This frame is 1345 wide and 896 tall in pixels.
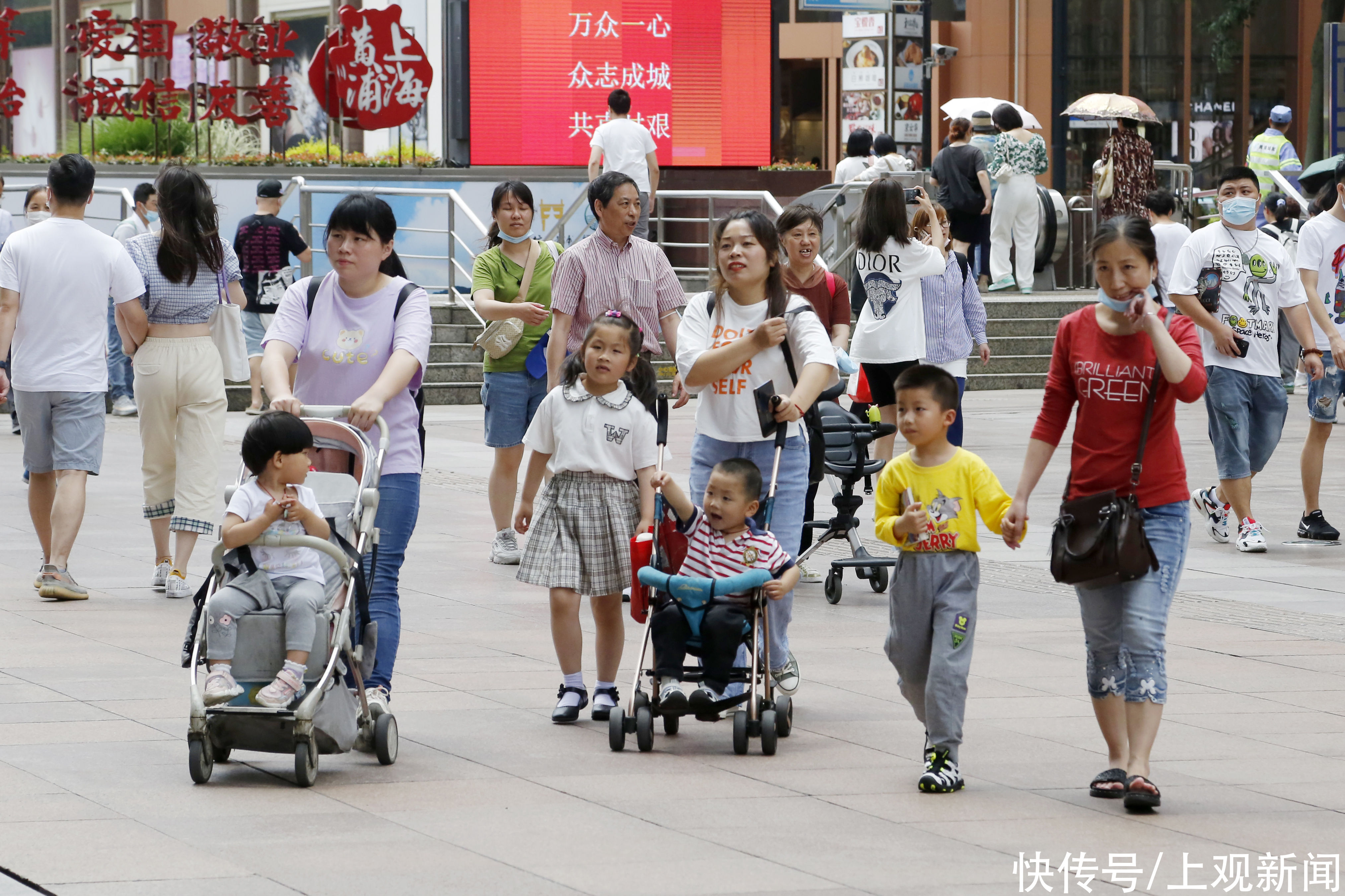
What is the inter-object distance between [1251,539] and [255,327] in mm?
10518

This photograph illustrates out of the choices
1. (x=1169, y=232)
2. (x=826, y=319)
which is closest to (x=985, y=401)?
(x=1169, y=232)

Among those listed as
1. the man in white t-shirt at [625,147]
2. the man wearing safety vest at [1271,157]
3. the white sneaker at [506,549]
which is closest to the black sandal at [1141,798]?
the white sneaker at [506,549]

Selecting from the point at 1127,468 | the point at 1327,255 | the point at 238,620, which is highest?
the point at 1327,255

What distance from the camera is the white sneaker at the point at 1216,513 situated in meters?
11.0

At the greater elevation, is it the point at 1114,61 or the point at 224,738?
the point at 1114,61

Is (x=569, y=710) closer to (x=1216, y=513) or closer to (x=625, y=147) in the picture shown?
(x=1216, y=513)

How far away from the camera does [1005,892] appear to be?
470cm

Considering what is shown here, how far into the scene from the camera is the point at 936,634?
19.0ft

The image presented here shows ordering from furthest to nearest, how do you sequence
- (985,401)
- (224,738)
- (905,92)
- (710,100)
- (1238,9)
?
(1238,9) < (710,100) < (905,92) < (985,401) < (224,738)

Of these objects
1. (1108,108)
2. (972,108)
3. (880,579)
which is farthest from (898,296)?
(1108,108)

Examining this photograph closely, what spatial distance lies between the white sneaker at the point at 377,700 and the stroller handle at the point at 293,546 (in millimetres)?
523

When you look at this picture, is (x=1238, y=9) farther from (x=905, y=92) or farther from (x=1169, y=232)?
(x=1169, y=232)

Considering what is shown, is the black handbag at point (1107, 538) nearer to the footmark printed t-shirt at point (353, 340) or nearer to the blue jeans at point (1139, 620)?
the blue jeans at point (1139, 620)

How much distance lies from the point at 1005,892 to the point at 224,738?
7.82 ft
